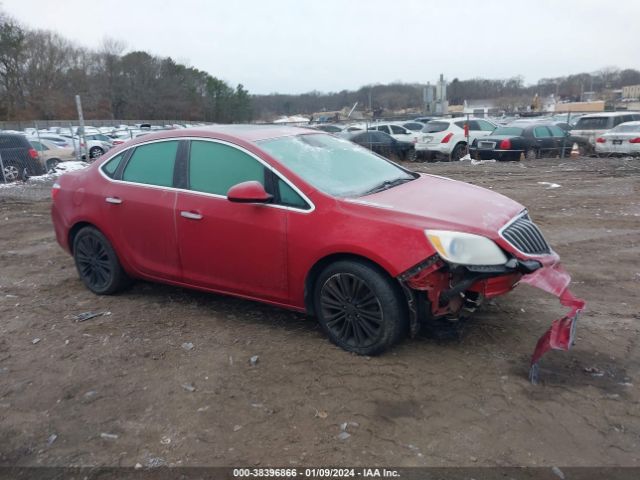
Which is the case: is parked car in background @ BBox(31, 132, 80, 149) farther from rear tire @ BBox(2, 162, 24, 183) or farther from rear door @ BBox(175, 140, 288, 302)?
rear door @ BBox(175, 140, 288, 302)

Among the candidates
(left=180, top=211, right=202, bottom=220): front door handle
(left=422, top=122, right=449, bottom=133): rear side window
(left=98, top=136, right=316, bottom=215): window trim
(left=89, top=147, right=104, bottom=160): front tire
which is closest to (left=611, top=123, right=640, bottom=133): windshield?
(left=422, top=122, right=449, bottom=133): rear side window

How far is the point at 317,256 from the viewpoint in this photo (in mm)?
3879

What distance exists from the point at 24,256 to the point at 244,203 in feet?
15.3

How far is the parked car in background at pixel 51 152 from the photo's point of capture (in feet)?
65.5

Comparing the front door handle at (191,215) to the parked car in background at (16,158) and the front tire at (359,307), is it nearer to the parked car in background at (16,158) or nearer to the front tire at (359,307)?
the front tire at (359,307)

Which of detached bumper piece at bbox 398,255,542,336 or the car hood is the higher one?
the car hood

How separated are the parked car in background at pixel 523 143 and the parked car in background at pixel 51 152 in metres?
15.3

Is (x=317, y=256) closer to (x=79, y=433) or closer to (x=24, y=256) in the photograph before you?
(x=79, y=433)

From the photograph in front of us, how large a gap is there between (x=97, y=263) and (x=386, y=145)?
608 inches

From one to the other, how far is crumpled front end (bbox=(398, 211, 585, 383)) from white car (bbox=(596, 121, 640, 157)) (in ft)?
49.0

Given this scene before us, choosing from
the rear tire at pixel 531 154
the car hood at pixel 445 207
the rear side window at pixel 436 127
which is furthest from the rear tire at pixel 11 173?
the rear tire at pixel 531 154

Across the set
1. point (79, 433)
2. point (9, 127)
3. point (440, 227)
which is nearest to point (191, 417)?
point (79, 433)

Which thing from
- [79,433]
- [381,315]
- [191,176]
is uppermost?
[191,176]

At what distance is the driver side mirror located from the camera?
13.1 ft
